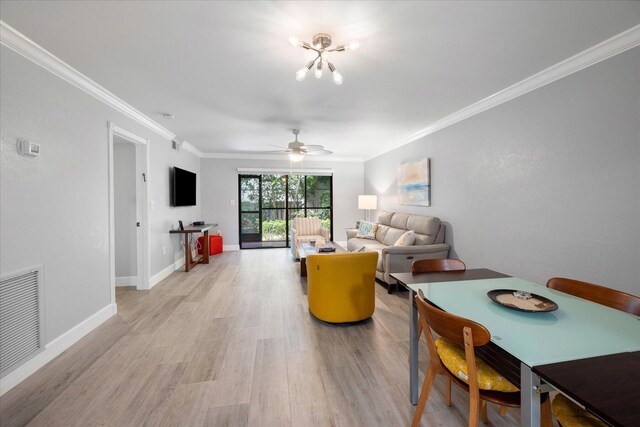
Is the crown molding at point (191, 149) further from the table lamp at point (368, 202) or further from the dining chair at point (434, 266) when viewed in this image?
the dining chair at point (434, 266)

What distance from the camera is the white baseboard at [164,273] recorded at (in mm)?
4160

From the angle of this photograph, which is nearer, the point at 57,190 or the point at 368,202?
the point at 57,190

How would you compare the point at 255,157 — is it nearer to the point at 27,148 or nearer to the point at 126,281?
the point at 126,281

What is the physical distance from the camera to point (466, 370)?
128 cm

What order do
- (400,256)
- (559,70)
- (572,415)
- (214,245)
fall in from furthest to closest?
1. (214,245)
2. (400,256)
3. (559,70)
4. (572,415)

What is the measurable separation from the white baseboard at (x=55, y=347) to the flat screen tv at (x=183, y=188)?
233 centimetres

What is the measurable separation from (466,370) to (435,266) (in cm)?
96

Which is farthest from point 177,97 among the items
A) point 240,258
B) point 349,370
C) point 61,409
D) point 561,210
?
point 561,210

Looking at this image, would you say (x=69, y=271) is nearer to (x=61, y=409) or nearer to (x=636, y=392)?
(x=61, y=409)

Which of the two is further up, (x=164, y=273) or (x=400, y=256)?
(x=400, y=256)

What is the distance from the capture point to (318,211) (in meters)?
7.64

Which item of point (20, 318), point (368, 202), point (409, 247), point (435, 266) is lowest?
point (20, 318)

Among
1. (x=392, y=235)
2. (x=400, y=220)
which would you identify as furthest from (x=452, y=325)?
(x=400, y=220)

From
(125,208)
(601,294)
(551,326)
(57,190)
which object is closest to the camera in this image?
(551,326)
